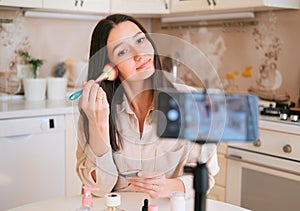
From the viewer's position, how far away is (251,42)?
A: 2.88m

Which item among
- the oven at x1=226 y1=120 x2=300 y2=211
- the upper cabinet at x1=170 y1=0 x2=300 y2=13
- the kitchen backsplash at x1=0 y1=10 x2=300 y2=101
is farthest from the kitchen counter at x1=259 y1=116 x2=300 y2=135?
the upper cabinet at x1=170 y1=0 x2=300 y2=13

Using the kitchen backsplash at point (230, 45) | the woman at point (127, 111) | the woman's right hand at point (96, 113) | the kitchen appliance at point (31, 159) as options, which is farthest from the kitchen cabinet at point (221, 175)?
the woman's right hand at point (96, 113)

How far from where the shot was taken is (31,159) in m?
2.45

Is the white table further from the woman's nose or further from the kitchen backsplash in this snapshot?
the kitchen backsplash

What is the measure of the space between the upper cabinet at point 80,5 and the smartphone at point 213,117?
208 centimetres

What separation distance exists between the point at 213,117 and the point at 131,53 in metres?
0.45

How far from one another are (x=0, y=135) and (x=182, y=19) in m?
1.53

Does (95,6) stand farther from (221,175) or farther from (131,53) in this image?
(131,53)

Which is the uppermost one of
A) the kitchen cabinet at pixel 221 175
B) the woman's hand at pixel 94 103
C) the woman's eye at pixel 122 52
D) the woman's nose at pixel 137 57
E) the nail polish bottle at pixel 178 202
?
the woman's eye at pixel 122 52

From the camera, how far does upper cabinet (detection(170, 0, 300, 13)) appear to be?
2.44 metres

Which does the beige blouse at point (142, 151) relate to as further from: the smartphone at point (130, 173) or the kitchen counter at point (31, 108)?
the kitchen counter at point (31, 108)

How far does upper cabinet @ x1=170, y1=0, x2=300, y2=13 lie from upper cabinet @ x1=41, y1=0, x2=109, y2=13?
1.49 feet

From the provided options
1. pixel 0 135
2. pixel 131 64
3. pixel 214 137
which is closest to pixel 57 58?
pixel 0 135

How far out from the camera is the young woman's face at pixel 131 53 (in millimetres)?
1049
